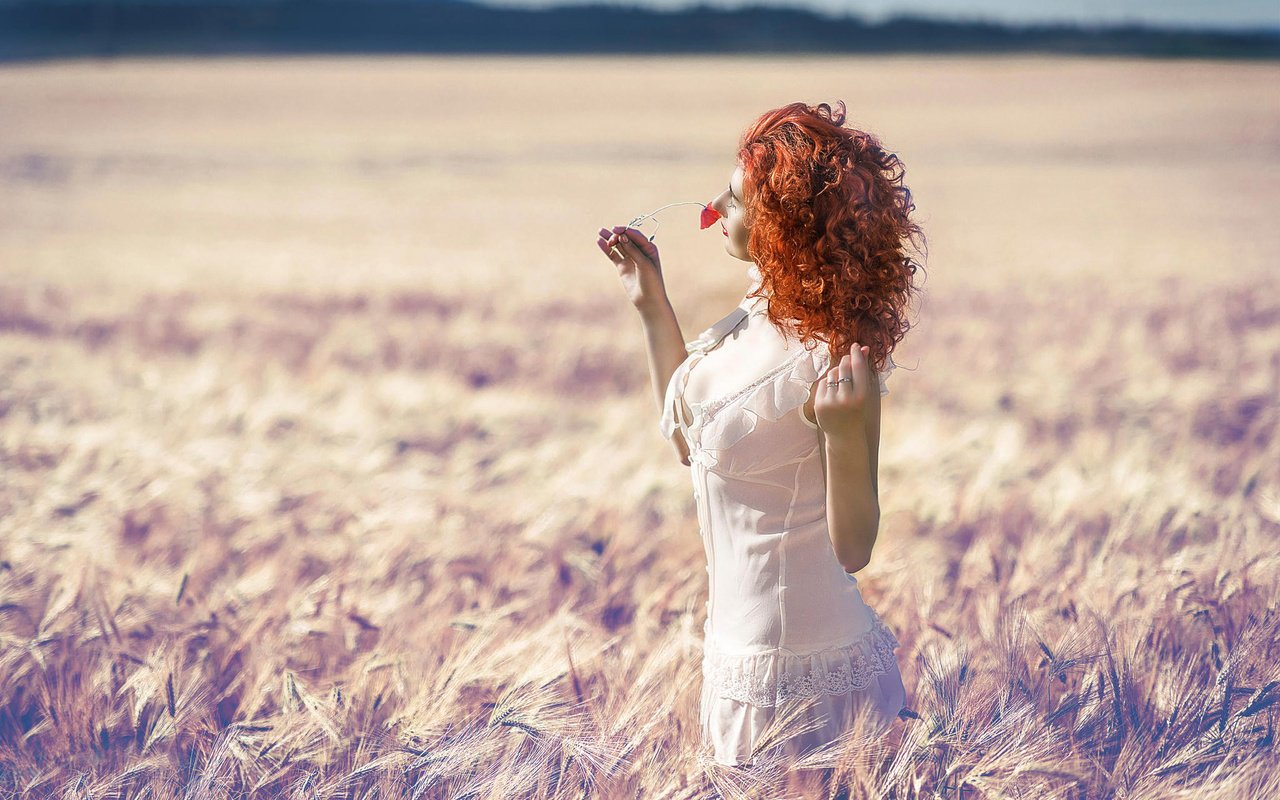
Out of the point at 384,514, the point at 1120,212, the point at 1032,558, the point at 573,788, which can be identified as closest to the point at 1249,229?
the point at 1120,212

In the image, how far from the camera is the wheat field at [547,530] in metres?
Answer: 1.37

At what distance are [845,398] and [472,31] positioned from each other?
1495 cm

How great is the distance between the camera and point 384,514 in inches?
91.4

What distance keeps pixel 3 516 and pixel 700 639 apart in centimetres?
154

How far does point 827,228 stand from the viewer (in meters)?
1.12

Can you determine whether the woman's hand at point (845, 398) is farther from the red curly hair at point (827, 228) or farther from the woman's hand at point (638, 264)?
the woman's hand at point (638, 264)

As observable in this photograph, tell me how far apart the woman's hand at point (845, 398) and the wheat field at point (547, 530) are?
1.05 feet

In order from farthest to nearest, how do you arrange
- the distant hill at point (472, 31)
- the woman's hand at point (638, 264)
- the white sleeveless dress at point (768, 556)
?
the distant hill at point (472, 31) → the woman's hand at point (638, 264) → the white sleeveless dress at point (768, 556)

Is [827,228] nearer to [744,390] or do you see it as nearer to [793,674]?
[744,390]

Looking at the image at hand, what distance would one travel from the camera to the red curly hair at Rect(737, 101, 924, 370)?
44.1 inches

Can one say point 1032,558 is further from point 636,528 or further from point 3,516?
point 3,516

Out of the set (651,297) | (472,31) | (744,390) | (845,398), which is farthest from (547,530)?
(472,31)

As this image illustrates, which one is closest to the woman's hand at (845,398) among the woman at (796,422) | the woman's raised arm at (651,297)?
the woman at (796,422)

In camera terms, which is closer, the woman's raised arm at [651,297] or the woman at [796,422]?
the woman at [796,422]
